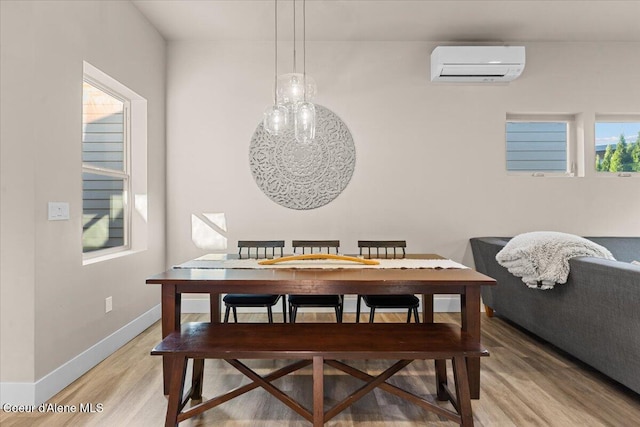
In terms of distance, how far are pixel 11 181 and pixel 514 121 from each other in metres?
4.37

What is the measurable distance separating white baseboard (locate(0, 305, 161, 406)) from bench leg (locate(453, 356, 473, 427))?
220 cm

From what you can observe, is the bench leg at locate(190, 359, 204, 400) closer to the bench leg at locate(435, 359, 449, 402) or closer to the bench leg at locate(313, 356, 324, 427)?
the bench leg at locate(313, 356, 324, 427)

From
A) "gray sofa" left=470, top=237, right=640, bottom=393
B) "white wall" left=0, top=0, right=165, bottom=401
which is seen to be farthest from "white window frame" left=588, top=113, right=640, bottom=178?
"white wall" left=0, top=0, right=165, bottom=401

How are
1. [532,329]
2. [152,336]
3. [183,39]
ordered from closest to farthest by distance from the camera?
[532,329] < [152,336] < [183,39]

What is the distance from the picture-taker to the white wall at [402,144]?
3.86 m

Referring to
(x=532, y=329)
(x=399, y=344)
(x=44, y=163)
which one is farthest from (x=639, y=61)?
(x=44, y=163)

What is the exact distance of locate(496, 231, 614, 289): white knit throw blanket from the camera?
2.42 meters

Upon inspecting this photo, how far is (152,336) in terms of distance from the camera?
10.4ft

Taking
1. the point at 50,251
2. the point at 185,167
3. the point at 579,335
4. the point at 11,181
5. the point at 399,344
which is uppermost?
the point at 185,167

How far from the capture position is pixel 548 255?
2.52 m

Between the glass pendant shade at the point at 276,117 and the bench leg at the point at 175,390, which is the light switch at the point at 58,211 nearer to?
the bench leg at the point at 175,390

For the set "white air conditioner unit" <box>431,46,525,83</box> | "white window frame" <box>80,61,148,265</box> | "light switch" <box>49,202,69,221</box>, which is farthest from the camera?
"white air conditioner unit" <box>431,46,525,83</box>

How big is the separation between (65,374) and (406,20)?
384 cm

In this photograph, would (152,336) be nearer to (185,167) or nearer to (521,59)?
(185,167)
